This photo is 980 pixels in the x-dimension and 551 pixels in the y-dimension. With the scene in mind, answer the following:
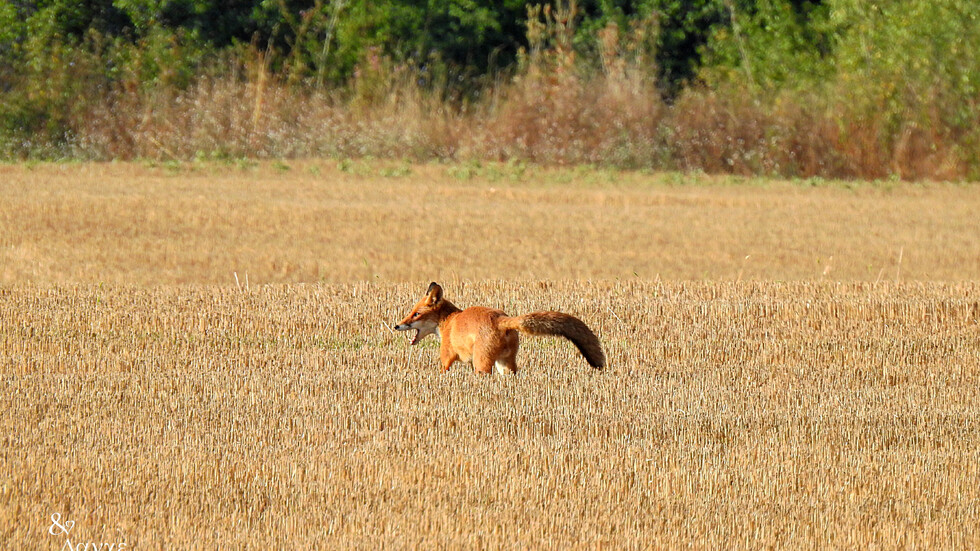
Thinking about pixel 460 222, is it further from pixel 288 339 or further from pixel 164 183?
pixel 288 339

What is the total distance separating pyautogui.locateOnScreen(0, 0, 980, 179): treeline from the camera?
18.4m

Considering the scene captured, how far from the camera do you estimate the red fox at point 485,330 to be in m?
5.93

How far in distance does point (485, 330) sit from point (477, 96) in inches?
625

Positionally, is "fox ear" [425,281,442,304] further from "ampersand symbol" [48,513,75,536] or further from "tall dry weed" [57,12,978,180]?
"tall dry weed" [57,12,978,180]

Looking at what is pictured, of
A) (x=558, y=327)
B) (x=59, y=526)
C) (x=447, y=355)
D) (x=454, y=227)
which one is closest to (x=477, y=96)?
(x=454, y=227)

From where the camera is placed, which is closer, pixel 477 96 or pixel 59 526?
pixel 59 526

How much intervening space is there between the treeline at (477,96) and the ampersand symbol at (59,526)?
13671 mm

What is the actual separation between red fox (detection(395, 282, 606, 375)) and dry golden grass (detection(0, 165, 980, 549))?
0.41ft

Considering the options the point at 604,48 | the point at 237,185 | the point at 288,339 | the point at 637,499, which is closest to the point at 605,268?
the point at 288,339

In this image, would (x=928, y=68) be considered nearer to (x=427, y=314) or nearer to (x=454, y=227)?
(x=454, y=227)

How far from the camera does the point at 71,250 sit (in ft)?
36.4

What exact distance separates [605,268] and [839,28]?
1364cm

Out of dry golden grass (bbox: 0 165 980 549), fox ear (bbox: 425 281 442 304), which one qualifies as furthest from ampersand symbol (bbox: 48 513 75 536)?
fox ear (bbox: 425 281 442 304)

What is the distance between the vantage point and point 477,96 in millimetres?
21562
